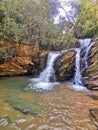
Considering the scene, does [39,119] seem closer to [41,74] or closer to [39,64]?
[41,74]

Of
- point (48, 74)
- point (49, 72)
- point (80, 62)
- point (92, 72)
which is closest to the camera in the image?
point (92, 72)

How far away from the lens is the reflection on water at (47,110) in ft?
16.7

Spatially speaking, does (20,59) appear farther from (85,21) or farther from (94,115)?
(85,21)

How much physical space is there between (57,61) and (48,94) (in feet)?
14.1

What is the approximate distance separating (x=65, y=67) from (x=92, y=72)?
202 centimetres

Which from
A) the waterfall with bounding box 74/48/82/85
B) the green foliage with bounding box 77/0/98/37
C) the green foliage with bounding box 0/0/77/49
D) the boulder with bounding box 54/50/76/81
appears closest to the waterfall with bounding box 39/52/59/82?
the boulder with bounding box 54/50/76/81

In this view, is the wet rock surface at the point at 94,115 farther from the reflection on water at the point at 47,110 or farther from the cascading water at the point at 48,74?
the cascading water at the point at 48,74

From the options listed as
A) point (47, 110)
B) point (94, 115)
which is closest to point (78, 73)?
point (47, 110)

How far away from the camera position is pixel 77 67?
11.7 metres

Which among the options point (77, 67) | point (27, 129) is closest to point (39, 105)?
point (27, 129)

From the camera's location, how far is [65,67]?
456 inches

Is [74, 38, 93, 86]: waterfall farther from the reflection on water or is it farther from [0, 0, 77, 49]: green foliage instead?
[0, 0, 77, 49]: green foliage

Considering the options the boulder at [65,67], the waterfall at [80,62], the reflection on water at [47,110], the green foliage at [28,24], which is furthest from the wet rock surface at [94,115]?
the green foliage at [28,24]

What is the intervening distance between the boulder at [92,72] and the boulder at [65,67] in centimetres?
123
